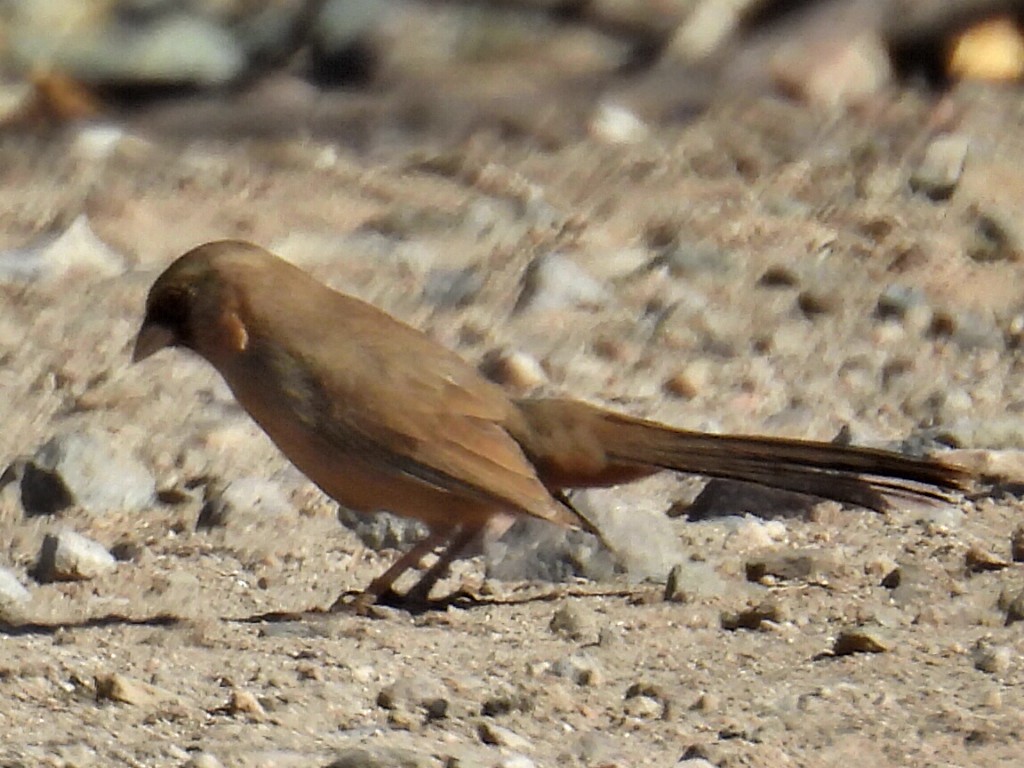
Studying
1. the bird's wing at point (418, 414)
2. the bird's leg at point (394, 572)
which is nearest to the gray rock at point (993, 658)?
the bird's wing at point (418, 414)

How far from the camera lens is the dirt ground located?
4.25m

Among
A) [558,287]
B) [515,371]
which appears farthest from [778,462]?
[558,287]

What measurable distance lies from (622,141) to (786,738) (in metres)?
4.96

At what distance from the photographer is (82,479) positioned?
6234 millimetres

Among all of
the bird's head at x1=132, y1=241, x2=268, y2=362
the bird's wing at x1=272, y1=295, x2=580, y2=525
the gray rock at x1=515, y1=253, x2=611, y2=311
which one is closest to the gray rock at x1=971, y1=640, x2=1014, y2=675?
the bird's wing at x1=272, y1=295, x2=580, y2=525

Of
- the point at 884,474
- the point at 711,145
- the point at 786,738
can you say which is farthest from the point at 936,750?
the point at 711,145

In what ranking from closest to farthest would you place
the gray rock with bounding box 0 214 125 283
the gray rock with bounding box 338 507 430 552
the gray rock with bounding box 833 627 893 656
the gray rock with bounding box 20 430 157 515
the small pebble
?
the gray rock with bounding box 833 627 893 656 → the gray rock with bounding box 338 507 430 552 → the gray rock with bounding box 20 430 157 515 → the small pebble → the gray rock with bounding box 0 214 125 283

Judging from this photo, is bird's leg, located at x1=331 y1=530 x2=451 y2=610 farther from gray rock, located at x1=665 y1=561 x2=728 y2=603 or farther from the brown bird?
gray rock, located at x1=665 y1=561 x2=728 y2=603

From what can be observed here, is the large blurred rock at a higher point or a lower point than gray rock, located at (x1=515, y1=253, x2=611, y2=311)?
higher

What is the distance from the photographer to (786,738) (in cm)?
414

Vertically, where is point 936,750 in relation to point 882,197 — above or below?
below

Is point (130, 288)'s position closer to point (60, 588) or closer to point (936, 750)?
point (60, 588)

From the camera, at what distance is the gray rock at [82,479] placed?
244 inches

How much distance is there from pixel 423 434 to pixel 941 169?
139 inches
